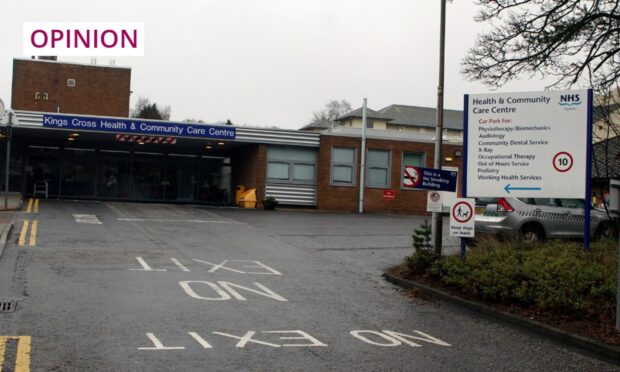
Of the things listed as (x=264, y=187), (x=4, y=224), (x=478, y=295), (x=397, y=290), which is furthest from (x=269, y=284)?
(x=264, y=187)

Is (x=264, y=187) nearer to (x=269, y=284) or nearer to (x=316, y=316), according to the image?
(x=269, y=284)

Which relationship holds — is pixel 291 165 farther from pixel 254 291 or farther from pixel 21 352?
pixel 21 352

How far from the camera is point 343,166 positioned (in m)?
33.7

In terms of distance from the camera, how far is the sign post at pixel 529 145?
11.3m

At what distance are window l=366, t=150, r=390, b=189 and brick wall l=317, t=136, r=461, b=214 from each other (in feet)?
0.76

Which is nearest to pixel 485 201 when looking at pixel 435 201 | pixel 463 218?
pixel 435 201

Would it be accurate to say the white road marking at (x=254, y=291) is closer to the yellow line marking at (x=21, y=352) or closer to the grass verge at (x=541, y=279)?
the grass verge at (x=541, y=279)

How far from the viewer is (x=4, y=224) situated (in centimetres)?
1747

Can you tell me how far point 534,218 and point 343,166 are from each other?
17.7m

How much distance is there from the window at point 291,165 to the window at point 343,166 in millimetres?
1062

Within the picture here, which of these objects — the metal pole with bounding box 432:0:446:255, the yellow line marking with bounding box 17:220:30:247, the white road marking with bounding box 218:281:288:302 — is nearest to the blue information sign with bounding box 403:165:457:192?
the metal pole with bounding box 432:0:446:255

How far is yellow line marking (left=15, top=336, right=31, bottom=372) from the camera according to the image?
6013mm

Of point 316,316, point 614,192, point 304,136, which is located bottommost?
point 316,316

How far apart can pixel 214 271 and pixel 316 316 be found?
3.86 meters
